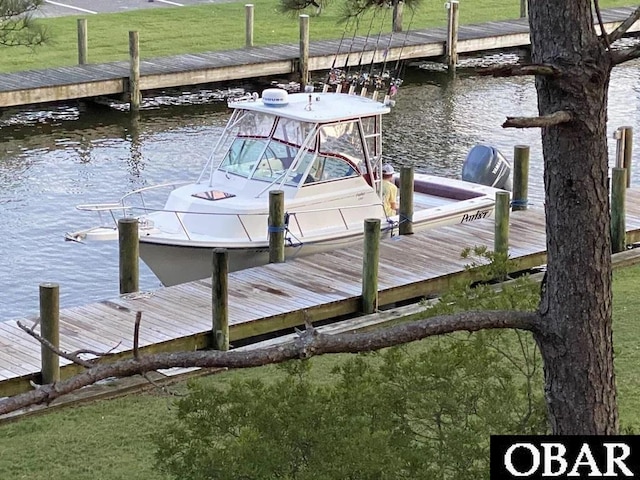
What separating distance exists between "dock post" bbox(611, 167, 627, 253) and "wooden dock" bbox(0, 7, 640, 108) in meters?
7.90

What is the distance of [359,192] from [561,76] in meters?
10.3

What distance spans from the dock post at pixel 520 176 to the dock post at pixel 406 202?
170cm

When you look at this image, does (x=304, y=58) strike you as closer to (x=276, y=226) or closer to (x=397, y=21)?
(x=397, y=21)

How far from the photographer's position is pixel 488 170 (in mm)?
19609

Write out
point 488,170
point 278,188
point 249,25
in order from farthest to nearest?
point 249,25 → point 488,170 → point 278,188

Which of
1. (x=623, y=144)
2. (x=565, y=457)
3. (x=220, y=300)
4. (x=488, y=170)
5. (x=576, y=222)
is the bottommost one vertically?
(x=220, y=300)

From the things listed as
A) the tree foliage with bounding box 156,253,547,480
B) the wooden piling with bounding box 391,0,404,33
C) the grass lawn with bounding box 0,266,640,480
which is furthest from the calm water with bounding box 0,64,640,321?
the tree foliage with bounding box 156,253,547,480

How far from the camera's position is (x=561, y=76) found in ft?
20.4

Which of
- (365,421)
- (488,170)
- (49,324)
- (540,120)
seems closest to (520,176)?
(488,170)

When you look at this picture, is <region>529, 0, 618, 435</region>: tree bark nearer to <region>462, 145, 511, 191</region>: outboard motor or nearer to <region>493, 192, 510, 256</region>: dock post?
<region>493, 192, 510, 256</region>: dock post

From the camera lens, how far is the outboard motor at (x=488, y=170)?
19.6 metres

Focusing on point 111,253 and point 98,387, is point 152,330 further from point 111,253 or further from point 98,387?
point 111,253

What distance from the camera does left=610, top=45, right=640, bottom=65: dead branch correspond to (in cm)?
602

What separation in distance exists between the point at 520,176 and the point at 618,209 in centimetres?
169
